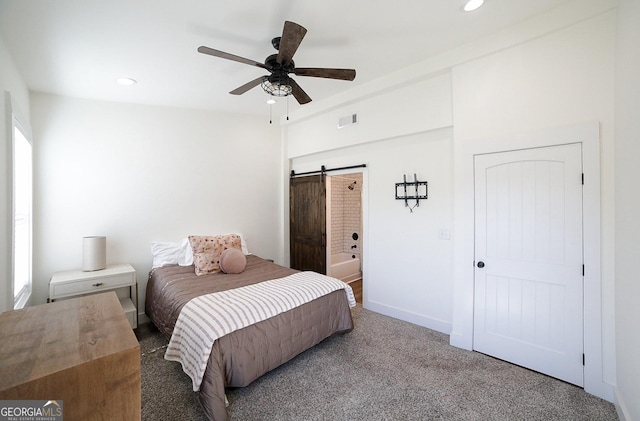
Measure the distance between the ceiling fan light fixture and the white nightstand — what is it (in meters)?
2.60

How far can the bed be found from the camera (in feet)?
6.09

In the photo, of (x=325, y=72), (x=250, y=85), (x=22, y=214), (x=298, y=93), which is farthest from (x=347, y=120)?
(x=22, y=214)

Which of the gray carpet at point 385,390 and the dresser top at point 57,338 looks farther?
the gray carpet at point 385,390

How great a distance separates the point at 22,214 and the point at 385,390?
3.82 metres

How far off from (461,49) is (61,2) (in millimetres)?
3211

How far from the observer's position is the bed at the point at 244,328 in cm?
186

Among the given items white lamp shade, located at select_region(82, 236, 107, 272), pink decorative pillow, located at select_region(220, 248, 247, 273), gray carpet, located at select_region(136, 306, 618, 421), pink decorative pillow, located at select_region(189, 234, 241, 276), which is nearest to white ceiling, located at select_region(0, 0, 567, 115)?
white lamp shade, located at select_region(82, 236, 107, 272)

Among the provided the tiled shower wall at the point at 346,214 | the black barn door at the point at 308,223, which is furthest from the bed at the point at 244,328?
the tiled shower wall at the point at 346,214

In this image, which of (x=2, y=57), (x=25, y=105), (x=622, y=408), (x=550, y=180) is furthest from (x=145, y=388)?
(x=550, y=180)

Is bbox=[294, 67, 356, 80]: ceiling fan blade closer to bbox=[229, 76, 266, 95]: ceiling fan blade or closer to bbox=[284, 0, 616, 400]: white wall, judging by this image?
bbox=[229, 76, 266, 95]: ceiling fan blade

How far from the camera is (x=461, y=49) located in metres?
2.63

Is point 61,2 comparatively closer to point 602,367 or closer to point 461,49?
point 461,49

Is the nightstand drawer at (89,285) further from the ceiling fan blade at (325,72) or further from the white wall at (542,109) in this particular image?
the white wall at (542,109)

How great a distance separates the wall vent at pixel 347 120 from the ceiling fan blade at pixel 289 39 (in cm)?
178
